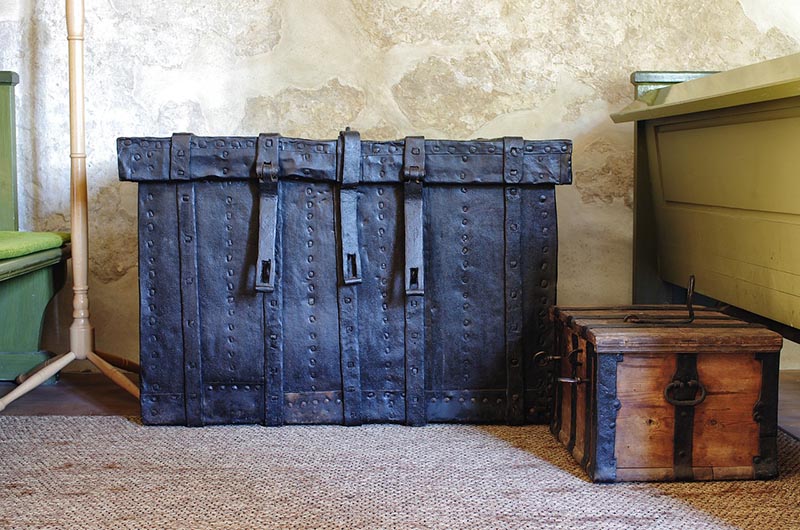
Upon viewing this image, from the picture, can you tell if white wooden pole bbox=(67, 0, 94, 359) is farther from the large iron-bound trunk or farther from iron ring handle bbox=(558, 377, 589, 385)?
iron ring handle bbox=(558, 377, 589, 385)

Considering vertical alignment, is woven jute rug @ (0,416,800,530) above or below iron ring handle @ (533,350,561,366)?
below

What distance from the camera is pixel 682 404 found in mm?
1812

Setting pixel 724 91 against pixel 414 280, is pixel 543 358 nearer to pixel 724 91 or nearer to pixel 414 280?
pixel 414 280

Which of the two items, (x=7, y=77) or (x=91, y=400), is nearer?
(x=91, y=400)

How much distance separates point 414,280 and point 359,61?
2.84 feet

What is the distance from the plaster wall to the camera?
2.69m

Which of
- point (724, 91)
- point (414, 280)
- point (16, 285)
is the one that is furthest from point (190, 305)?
point (724, 91)

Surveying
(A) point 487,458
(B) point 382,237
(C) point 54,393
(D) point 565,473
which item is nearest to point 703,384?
(D) point 565,473

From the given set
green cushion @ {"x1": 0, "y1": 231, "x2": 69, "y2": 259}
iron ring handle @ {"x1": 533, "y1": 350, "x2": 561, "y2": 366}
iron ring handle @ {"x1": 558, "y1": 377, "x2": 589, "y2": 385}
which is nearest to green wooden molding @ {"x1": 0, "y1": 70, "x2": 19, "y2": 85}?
green cushion @ {"x1": 0, "y1": 231, "x2": 69, "y2": 259}

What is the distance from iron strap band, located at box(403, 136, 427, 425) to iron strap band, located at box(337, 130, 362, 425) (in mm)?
120

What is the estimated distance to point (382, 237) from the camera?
219 centimetres

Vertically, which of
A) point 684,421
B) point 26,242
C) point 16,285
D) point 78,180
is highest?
point 78,180

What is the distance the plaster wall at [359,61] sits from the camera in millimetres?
2691

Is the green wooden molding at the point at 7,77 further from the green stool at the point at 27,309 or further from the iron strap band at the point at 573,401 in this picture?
the iron strap band at the point at 573,401
